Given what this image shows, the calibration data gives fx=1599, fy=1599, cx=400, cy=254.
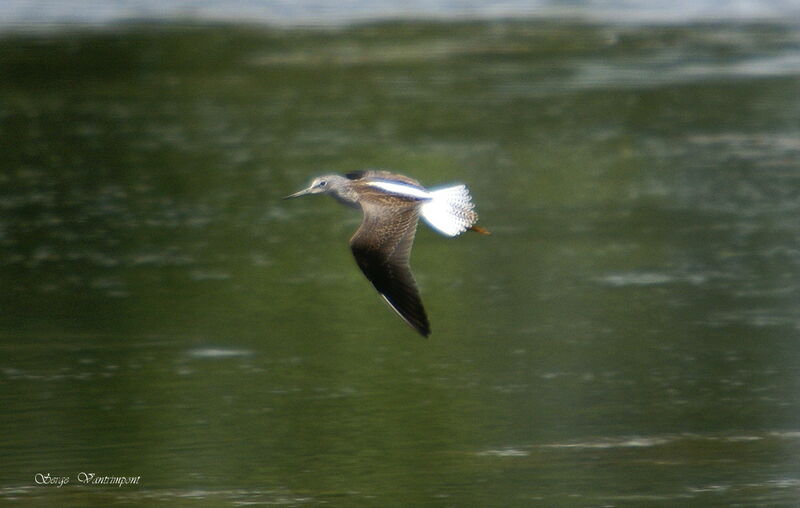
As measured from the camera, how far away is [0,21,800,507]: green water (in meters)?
6.41

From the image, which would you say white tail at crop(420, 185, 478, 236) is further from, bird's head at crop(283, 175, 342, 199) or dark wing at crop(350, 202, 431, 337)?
bird's head at crop(283, 175, 342, 199)

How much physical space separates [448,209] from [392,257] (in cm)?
55

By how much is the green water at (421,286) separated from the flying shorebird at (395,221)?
0.65m

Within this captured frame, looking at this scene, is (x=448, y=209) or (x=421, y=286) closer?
(x=448, y=209)

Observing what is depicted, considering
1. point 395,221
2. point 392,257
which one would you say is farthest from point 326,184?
point 392,257

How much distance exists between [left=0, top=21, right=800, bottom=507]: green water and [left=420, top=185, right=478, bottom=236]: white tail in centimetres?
84

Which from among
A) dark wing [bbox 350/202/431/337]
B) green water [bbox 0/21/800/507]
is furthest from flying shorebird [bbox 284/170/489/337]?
green water [bbox 0/21/800/507]

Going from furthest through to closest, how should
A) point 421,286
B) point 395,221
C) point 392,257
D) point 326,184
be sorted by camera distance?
1. point 421,286
2. point 326,184
3. point 395,221
4. point 392,257

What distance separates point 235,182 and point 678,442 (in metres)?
6.27

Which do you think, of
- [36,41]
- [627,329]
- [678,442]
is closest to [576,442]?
[678,442]

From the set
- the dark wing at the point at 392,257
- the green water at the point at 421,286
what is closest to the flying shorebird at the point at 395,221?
the dark wing at the point at 392,257

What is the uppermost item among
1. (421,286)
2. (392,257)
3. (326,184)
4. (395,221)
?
(326,184)

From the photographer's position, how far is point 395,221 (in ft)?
22.2

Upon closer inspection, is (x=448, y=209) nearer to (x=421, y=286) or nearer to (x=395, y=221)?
(x=395, y=221)
